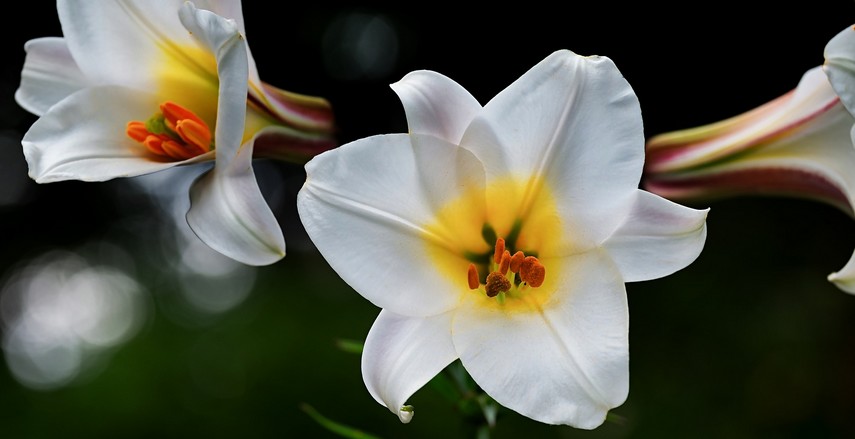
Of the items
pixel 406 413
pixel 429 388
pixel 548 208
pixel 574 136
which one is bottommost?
pixel 429 388

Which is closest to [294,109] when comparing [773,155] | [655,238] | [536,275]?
[536,275]

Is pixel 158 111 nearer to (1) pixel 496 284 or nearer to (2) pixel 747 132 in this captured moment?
(1) pixel 496 284

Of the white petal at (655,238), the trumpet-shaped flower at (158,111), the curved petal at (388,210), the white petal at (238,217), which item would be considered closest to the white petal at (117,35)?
the trumpet-shaped flower at (158,111)

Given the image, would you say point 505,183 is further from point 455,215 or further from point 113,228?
point 113,228

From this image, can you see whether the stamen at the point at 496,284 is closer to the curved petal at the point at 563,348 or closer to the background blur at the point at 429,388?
Answer: the curved petal at the point at 563,348

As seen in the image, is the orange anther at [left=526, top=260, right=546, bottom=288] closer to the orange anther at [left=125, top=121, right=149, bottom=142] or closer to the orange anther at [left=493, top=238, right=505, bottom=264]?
the orange anther at [left=493, top=238, right=505, bottom=264]

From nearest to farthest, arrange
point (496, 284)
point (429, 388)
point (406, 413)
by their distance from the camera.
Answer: point (406, 413) → point (496, 284) → point (429, 388)

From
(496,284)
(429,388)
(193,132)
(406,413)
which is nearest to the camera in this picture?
(406,413)

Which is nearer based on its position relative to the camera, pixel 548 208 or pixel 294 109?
pixel 548 208
